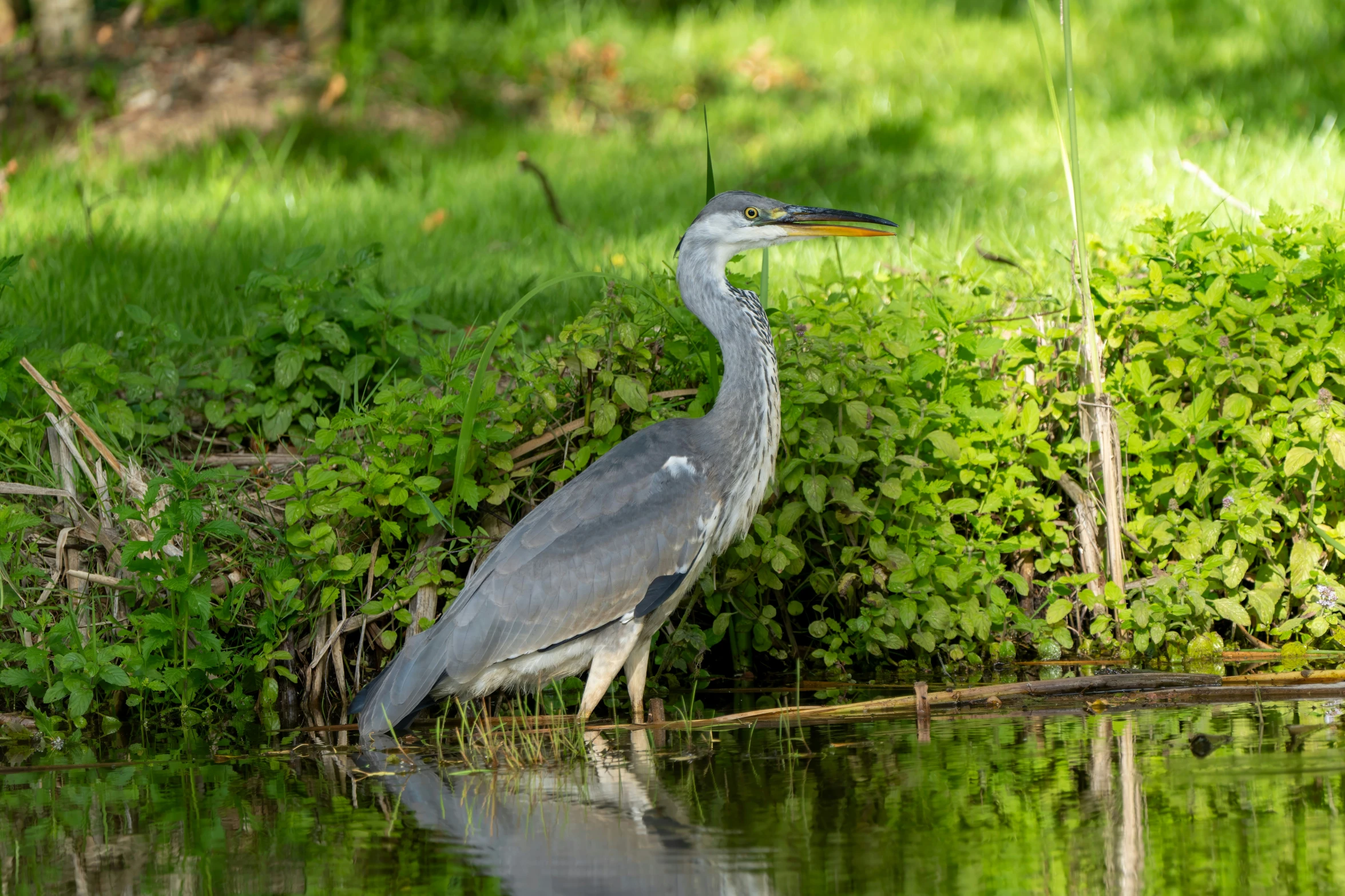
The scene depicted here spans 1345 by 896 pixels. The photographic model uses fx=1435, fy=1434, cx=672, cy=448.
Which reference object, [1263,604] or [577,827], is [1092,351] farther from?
[577,827]

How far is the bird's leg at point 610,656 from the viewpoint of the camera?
4.98 m

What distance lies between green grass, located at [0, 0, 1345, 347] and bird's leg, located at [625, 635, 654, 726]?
2.29 m

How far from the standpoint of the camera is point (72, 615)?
5.30 meters

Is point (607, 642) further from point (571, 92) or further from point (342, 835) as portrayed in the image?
point (571, 92)

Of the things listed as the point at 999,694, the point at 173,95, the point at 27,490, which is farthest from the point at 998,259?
the point at 173,95

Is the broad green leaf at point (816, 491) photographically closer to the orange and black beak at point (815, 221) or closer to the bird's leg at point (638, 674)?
the bird's leg at point (638, 674)

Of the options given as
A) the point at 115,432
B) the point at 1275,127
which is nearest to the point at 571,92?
the point at 1275,127

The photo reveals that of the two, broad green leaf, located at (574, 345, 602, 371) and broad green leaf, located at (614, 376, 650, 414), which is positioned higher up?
broad green leaf, located at (574, 345, 602, 371)

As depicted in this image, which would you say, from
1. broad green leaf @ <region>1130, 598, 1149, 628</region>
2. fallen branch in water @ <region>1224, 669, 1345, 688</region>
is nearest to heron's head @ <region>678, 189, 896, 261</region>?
broad green leaf @ <region>1130, 598, 1149, 628</region>

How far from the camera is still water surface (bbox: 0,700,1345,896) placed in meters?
3.12

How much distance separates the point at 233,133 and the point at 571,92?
3200 mm

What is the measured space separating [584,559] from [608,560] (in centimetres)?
8

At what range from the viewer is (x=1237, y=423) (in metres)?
5.38

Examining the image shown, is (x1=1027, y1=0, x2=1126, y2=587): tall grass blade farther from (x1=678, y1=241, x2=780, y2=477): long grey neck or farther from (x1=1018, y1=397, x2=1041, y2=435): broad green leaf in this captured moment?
(x1=678, y1=241, x2=780, y2=477): long grey neck
